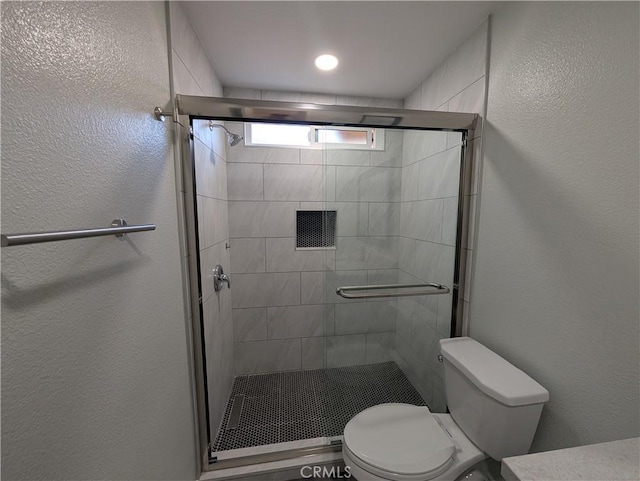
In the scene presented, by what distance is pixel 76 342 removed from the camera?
0.56 m

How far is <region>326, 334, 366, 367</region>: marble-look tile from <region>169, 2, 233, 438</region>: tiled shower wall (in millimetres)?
812

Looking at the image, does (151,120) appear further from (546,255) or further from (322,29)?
(546,255)

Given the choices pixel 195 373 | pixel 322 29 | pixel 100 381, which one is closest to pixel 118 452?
pixel 100 381

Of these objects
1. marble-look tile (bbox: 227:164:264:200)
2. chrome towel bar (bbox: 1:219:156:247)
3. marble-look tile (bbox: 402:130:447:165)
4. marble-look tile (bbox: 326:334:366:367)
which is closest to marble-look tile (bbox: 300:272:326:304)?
marble-look tile (bbox: 326:334:366:367)

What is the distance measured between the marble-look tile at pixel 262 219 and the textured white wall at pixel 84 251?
1083mm

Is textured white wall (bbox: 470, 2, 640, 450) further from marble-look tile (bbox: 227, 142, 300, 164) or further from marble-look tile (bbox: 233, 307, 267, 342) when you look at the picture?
marble-look tile (bbox: 233, 307, 267, 342)

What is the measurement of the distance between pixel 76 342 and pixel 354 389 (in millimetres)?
1756

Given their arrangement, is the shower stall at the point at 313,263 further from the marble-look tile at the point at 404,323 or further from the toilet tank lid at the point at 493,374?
the toilet tank lid at the point at 493,374

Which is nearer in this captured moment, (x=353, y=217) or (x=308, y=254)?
(x=353, y=217)

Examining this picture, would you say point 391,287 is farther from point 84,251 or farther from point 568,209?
point 84,251

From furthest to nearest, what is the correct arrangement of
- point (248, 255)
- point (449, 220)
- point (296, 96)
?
1. point (248, 255)
2. point (296, 96)
3. point (449, 220)

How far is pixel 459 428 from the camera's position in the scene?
116 cm

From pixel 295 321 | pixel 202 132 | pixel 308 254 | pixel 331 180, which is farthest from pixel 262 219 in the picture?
pixel 295 321

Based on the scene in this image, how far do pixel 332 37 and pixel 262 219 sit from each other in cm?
134
